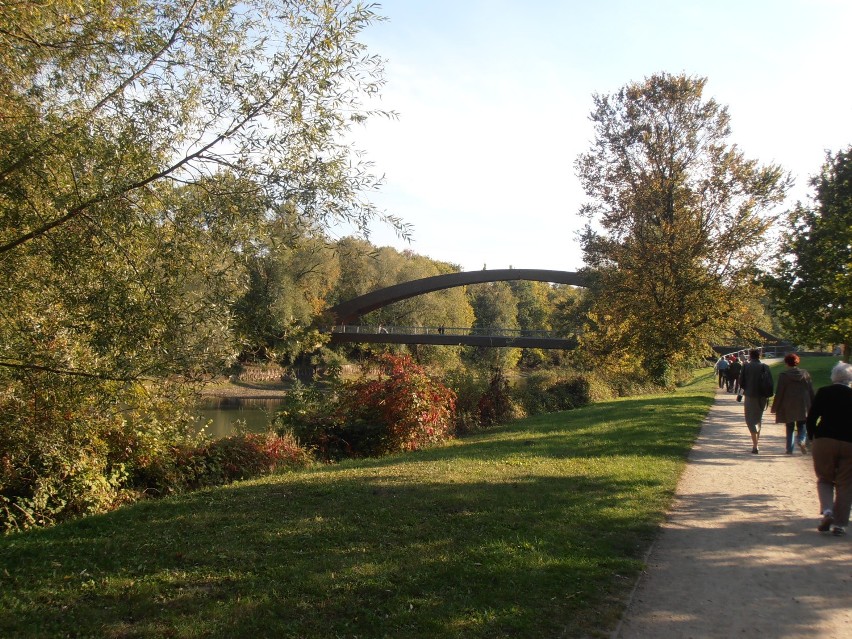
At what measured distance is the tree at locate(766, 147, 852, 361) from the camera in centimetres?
1444

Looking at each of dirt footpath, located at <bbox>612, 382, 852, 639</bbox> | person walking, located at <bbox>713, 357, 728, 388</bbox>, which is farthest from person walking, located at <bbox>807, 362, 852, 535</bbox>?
person walking, located at <bbox>713, 357, 728, 388</bbox>

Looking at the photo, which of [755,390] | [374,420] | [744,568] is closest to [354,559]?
[744,568]

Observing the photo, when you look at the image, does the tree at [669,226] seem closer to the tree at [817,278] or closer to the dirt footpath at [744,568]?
the tree at [817,278]

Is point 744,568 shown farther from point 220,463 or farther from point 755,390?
point 220,463

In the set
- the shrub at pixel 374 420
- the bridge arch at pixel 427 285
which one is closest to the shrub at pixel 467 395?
the shrub at pixel 374 420

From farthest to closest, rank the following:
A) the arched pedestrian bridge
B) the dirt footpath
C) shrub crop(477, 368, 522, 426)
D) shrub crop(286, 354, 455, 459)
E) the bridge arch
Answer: the bridge arch
the arched pedestrian bridge
shrub crop(477, 368, 522, 426)
shrub crop(286, 354, 455, 459)
the dirt footpath

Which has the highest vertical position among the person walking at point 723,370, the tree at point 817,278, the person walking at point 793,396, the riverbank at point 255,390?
the tree at point 817,278

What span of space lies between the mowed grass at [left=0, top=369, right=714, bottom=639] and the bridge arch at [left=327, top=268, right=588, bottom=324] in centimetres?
4424

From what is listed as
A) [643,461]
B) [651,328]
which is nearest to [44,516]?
[643,461]

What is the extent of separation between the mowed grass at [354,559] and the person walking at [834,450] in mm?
1661

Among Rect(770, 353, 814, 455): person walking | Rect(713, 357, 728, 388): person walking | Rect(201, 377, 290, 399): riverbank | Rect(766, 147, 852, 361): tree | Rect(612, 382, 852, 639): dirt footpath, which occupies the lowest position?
Rect(201, 377, 290, 399): riverbank

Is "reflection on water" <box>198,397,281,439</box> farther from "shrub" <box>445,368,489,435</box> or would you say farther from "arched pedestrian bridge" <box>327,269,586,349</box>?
"arched pedestrian bridge" <box>327,269,586,349</box>

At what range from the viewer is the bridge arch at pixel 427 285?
53094 mm

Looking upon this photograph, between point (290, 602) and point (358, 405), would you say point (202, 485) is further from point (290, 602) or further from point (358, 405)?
point (290, 602)
